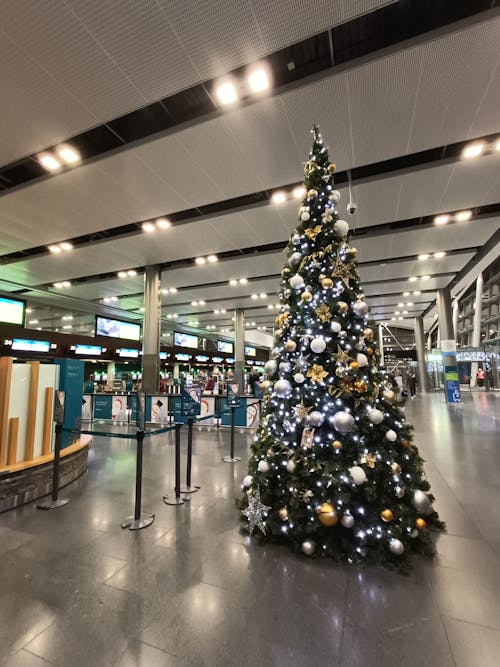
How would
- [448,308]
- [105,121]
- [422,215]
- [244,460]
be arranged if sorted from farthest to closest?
1. [448,308]
2. [422,215]
3. [244,460]
4. [105,121]

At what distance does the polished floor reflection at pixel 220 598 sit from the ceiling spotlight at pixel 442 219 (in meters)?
7.10

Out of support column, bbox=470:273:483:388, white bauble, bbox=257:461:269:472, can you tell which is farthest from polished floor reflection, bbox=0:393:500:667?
support column, bbox=470:273:483:388

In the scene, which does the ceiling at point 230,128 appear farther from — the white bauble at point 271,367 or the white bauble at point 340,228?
the white bauble at point 271,367

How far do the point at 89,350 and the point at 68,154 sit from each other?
12.9 m

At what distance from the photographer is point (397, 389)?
3098 millimetres

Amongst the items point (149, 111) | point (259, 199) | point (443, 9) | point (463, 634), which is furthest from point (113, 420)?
point (443, 9)

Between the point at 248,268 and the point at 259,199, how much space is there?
4664 mm

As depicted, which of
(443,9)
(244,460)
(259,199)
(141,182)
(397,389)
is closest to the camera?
(397,389)

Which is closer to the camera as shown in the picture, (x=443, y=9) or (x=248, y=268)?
(x=443, y=9)

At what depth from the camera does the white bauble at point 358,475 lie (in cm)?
244

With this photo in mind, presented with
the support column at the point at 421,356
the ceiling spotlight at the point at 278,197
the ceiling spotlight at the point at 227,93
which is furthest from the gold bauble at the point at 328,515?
the support column at the point at 421,356

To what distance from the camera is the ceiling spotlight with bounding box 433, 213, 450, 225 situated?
321 inches

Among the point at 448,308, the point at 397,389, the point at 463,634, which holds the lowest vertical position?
the point at 463,634

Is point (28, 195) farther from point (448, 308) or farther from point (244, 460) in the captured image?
point (448, 308)
